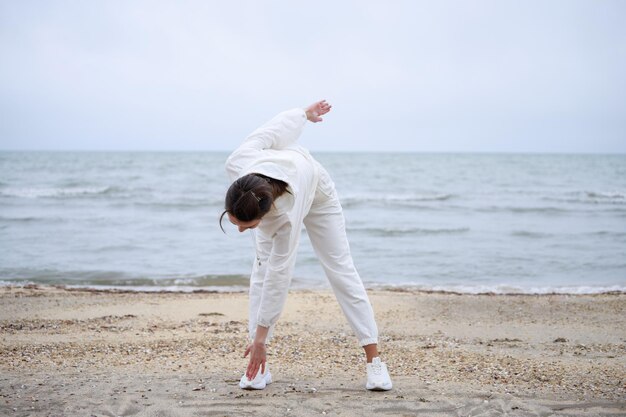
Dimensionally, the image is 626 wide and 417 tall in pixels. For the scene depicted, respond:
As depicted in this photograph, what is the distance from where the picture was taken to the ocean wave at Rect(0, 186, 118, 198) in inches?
910

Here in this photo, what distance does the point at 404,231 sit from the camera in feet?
46.6

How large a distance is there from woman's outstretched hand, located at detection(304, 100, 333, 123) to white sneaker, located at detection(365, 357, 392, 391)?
4.95ft

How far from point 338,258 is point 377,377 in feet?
2.55

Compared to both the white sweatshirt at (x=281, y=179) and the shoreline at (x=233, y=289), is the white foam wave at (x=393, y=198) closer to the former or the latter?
the shoreline at (x=233, y=289)

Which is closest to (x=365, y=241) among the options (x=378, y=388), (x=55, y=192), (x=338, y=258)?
(x=378, y=388)

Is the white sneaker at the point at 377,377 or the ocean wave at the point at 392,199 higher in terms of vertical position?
the white sneaker at the point at 377,377

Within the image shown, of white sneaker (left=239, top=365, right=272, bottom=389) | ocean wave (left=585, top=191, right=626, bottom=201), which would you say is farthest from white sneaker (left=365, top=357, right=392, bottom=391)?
ocean wave (left=585, top=191, right=626, bottom=201)

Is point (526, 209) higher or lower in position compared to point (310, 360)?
lower

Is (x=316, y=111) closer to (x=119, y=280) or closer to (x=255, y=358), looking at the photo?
(x=255, y=358)

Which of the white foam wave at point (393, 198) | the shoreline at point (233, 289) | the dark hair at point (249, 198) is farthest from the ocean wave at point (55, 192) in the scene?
the dark hair at point (249, 198)

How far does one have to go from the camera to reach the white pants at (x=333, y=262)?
3510mm

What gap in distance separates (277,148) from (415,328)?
3.07 metres

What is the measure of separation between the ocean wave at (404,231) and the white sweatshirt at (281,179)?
1049cm

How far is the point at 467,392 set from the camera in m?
3.63
